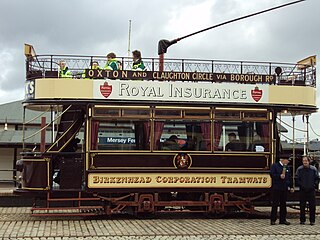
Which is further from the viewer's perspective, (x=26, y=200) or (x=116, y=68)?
(x=26, y=200)

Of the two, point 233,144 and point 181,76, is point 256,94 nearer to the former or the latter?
point 233,144

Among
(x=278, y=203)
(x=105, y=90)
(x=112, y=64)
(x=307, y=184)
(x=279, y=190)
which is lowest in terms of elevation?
(x=278, y=203)

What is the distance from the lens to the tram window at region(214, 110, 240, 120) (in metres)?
13.7

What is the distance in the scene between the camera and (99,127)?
13273 mm

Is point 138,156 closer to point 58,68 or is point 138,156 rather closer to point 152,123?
point 152,123

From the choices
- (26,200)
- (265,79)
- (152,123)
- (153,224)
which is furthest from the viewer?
(26,200)

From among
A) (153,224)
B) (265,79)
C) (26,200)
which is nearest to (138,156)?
(153,224)

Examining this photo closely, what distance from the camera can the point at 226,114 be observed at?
1378 cm

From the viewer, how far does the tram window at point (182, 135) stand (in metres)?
13.4

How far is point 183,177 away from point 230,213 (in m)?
1.90

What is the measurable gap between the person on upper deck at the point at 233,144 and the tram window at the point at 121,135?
6.53ft

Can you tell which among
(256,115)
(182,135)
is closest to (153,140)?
(182,135)

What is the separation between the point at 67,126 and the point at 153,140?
231 cm

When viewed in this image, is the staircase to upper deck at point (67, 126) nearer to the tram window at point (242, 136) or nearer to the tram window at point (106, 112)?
the tram window at point (106, 112)
